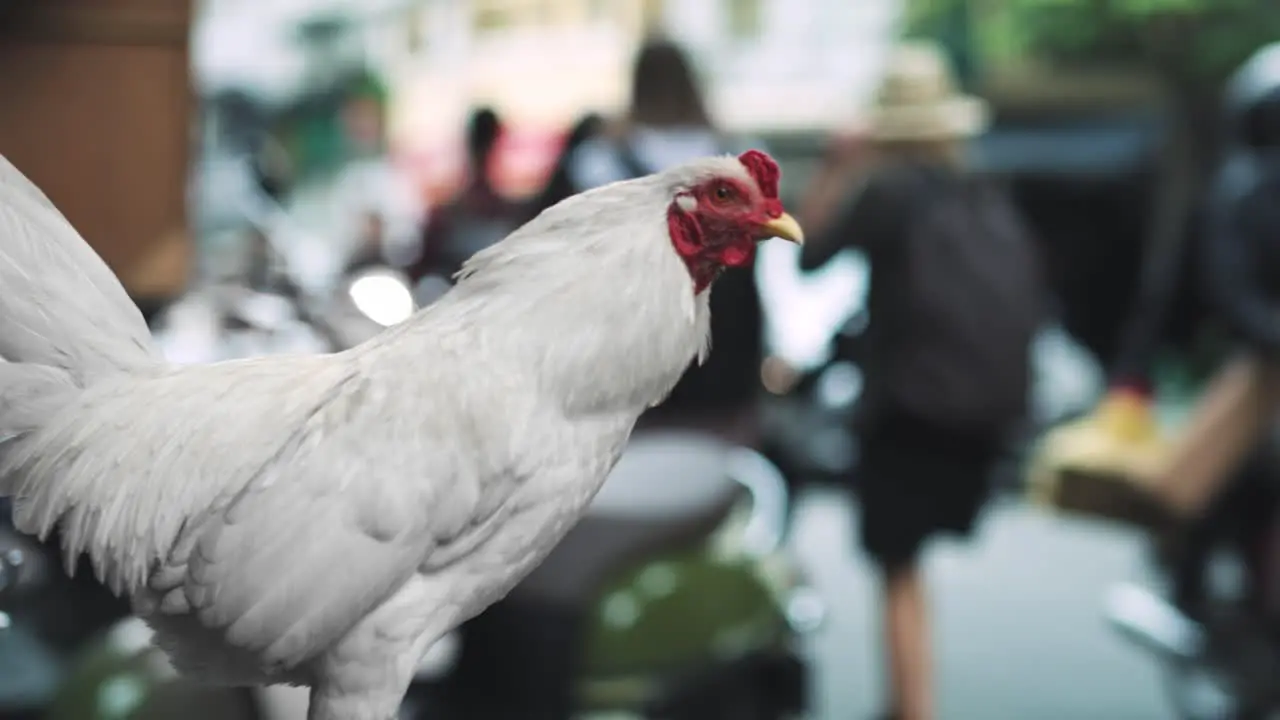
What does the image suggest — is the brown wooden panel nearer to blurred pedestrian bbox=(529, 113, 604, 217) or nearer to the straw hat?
blurred pedestrian bbox=(529, 113, 604, 217)

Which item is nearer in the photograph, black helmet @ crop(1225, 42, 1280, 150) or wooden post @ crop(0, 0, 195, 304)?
wooden post @ crop(0, 0, 195, 304)

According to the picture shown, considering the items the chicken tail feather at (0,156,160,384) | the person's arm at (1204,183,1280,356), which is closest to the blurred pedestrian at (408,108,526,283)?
the person's arm at (1204,183,1280,356)

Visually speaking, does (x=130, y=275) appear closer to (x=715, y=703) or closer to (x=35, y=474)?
(x=35, y=474)

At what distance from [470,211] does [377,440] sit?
124 inches

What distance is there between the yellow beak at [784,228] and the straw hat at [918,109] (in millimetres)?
2242

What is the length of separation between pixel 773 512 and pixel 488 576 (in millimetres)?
3282

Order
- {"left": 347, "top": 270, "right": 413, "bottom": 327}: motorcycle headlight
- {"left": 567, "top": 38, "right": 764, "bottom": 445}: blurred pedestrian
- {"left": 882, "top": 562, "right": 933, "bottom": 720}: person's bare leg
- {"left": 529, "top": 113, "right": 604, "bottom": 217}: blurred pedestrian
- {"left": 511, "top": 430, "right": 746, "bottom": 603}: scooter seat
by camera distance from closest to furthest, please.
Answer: {"left": 529, "top": 113, "right": 604, "bottom": 217}: blurred pedestrian < {"left": 511, "top": 430, "right": 746, "bottom": 603}: scooter seat < {"left": 347, "top": 270, "right": 413, "bottom": 327}: motorcycle headlight < {"left": 567, "top": 38, "right": 764, "bottom": 445}: blurred pedestrian < {"left": 882, "top": 562, "right": 933, "bottom": 720}: person's bare leg

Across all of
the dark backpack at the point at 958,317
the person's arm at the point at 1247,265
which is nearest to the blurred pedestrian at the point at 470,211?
the dark backpack at the point at 958,317

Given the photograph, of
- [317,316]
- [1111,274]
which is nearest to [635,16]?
[1111,274]

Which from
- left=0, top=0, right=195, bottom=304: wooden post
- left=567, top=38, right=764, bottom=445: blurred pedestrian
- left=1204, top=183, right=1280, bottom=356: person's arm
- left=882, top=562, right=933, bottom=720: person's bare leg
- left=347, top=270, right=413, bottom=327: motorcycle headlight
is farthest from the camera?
left=1204, top=183, right=1280, bottom=356: person's arm

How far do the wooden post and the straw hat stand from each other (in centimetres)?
164

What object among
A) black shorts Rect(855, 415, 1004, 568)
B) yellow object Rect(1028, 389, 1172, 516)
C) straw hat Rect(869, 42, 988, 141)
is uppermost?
straw hat Rect(869, 42, 988, 141)

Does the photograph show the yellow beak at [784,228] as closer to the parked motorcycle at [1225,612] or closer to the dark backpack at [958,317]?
the dark backpack at [958,317]

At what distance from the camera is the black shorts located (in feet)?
10.2
